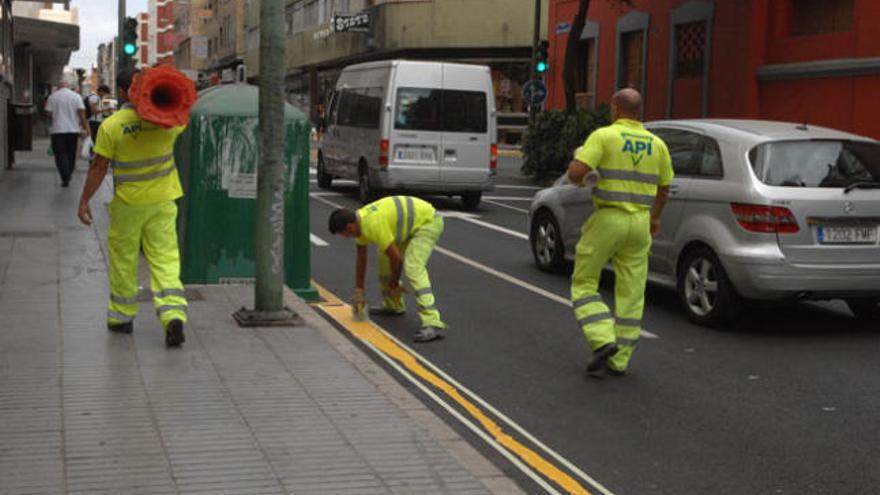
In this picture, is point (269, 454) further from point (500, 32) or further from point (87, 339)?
point (500, 32)

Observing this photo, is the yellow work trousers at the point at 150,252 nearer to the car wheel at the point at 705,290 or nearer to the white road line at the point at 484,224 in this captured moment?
the car wheel at the point at 705,290

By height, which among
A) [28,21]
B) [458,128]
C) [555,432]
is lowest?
[555,432]

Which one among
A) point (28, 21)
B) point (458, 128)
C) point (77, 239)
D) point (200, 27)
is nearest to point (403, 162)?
point (458, 128)

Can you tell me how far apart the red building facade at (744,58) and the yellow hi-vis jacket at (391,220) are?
14.4 metres

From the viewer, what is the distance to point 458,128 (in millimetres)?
19172

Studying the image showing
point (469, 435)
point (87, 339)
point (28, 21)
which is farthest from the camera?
point (28, 21)

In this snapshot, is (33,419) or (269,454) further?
(33,419)

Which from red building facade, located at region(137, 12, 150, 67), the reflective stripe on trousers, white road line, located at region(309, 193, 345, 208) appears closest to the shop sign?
white road line, located at region(309, 193, 345, 208)

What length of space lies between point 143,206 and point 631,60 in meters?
23.8

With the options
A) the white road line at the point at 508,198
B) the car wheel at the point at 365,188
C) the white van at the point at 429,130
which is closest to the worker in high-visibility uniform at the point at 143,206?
the white van at the point at 429,130

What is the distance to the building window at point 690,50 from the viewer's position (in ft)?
84.9

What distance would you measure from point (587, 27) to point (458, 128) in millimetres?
13528

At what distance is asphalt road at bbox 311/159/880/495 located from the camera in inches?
212

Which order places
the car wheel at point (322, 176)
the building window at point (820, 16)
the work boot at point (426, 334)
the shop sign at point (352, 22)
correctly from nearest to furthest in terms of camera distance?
the work boot at point (426, 334)
the building window at point (820, 16)
the car wheel at point (322, 176)
the shop sign at point (352, 22)
